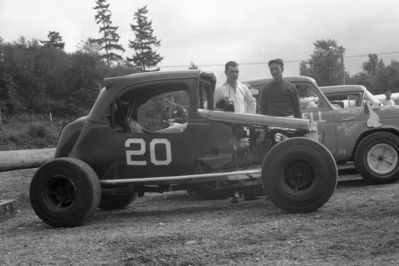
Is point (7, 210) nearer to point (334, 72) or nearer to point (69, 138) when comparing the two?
point (69, 138)

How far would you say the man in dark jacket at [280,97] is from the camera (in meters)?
7.71

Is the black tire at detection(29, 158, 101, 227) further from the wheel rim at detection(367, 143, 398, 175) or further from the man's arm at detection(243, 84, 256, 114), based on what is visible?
the wheel rim at detection(367, 143, 398, 175)

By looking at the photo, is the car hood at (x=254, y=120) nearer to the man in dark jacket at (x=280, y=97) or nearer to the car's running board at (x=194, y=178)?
the car's running board at (x=194, y=178)

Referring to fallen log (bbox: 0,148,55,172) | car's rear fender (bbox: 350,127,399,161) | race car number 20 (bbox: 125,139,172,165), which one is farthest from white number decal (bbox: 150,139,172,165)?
car's rear fender (bbox: 350,127,399,161)

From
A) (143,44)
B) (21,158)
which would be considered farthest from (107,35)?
(21,158)

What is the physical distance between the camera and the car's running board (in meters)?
6.59

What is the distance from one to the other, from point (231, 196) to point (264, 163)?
5.04 feet

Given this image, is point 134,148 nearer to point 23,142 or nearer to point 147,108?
point 147,108

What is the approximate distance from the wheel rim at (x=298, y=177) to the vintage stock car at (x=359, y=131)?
3.28 m

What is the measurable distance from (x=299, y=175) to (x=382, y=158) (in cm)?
353

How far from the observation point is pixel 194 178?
6.62 m

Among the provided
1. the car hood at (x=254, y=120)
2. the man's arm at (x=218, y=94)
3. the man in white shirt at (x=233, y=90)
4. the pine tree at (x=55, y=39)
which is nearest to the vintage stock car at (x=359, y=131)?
the man in white shirt at (x=233, y=90)

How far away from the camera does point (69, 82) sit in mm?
90250

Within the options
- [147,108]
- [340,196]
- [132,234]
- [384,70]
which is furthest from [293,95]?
[384,70]
